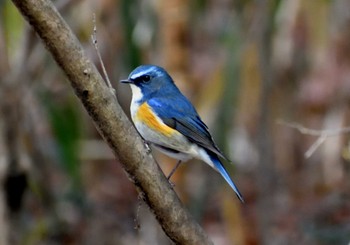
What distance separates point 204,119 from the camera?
6.62 metres

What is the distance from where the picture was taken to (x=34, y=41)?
599cm

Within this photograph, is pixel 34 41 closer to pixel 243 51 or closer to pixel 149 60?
pixel 243 51

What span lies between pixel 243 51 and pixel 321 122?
3462mm

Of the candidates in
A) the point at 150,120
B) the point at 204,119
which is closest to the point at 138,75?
the point at 150,120

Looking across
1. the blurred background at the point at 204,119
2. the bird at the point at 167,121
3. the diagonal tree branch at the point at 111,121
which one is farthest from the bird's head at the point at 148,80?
the diagonal tree branch at the point at 111,121

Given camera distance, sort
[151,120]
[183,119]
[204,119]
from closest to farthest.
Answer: [151,120]
[183,119]
[204,119]

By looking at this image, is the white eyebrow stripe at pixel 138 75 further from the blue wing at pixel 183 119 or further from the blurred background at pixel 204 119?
the blurred background at pixel 204 119

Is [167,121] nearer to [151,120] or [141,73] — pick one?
[151,120]

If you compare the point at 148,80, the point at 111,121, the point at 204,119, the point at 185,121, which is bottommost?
the point at 204,119

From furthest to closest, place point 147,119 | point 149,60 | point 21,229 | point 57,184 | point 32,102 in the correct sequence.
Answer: point 57,184, point 149,60, point 32,102, point 21,229, point 147,119

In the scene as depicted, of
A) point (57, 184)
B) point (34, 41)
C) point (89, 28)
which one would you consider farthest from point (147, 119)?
point (57, 184)

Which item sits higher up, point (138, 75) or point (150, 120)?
point (138, 75)

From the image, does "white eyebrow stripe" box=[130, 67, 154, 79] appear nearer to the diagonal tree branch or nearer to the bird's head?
the bird's head

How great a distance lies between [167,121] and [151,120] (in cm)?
10
